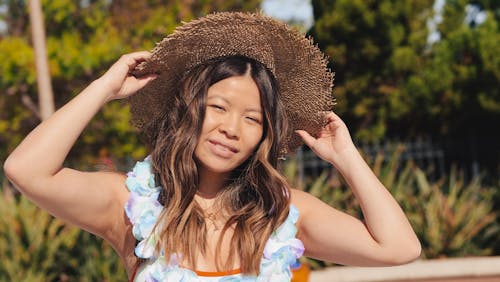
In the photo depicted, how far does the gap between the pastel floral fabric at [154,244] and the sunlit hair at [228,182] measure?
0.07ft

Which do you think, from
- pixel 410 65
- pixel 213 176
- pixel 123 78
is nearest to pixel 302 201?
pixel 213 176

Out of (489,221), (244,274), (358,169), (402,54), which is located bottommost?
(244,274)

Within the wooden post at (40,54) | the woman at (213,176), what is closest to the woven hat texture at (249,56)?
the woman at (213,176)

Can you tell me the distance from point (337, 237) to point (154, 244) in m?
0.51

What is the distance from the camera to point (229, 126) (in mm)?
2199

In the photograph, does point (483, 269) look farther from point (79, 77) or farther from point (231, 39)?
point (79, 77)

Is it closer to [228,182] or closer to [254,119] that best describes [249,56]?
[254,119]

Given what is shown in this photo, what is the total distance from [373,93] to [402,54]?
92 cm

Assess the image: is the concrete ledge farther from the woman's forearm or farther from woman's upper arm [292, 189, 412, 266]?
the woman's forearm

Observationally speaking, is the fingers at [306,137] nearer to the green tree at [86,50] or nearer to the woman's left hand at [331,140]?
the woman's left hand at [331,140]

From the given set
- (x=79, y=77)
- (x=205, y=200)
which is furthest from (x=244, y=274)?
(x=79, y=77)

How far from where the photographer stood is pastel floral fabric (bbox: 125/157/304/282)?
6.88 feet

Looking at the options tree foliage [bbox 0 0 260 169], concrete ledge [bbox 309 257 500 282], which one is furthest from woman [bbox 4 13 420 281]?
tree foliage [bbox 0 0 260 169]

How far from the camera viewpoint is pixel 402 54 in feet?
41.4
